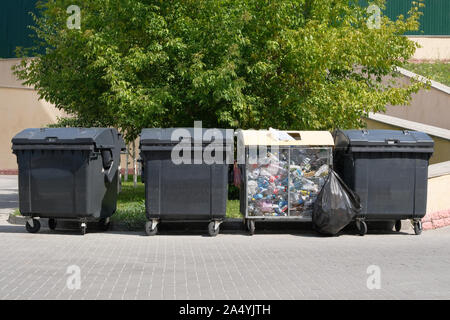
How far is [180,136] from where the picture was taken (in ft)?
35.8

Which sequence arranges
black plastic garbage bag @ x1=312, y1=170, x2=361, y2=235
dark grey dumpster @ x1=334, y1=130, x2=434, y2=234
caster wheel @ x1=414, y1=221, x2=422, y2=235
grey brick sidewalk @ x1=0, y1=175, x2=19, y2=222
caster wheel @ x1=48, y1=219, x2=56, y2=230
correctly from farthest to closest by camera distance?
grey brick sidewalk @ x1=0, y1=175, x2=19, y2=222 < caster wheel @ x1=48, y1=219, x2=56, y2=230 < caster wheel @ x1=414, y1=221, x2=422, y2=235 < dark grey dumpster @ x1=334, y1=130, x2=434, y2=234 < black plastic garbage bag @ x1=312, y1=170, x2=361, y2=235

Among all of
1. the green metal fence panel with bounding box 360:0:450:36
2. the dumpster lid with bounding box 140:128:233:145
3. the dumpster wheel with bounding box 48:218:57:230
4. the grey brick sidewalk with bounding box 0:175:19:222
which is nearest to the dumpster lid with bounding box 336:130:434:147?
the dumpster lid with bounding box 140:128:233:145

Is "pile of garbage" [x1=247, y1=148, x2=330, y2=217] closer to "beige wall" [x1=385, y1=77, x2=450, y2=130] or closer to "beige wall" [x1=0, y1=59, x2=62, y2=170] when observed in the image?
"beige wall" [x1=385, y1=77, x2=450, y2=130]

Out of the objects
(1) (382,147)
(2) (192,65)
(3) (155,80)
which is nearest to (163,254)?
(1) (382,147)

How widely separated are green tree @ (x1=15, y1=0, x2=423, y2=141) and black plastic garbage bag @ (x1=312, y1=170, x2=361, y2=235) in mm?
2969

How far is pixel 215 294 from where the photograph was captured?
6.38 meters

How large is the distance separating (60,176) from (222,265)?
3740 mm

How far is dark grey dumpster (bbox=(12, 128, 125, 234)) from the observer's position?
1066 centimetres

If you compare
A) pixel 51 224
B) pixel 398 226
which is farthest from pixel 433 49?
pixel 51 224

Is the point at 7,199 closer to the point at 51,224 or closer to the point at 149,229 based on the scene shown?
the point at 51,224

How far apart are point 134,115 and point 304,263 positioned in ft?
21.1

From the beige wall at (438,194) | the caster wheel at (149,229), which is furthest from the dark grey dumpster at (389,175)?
the caster wheel at (149,229)

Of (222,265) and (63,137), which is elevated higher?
(63,137)
